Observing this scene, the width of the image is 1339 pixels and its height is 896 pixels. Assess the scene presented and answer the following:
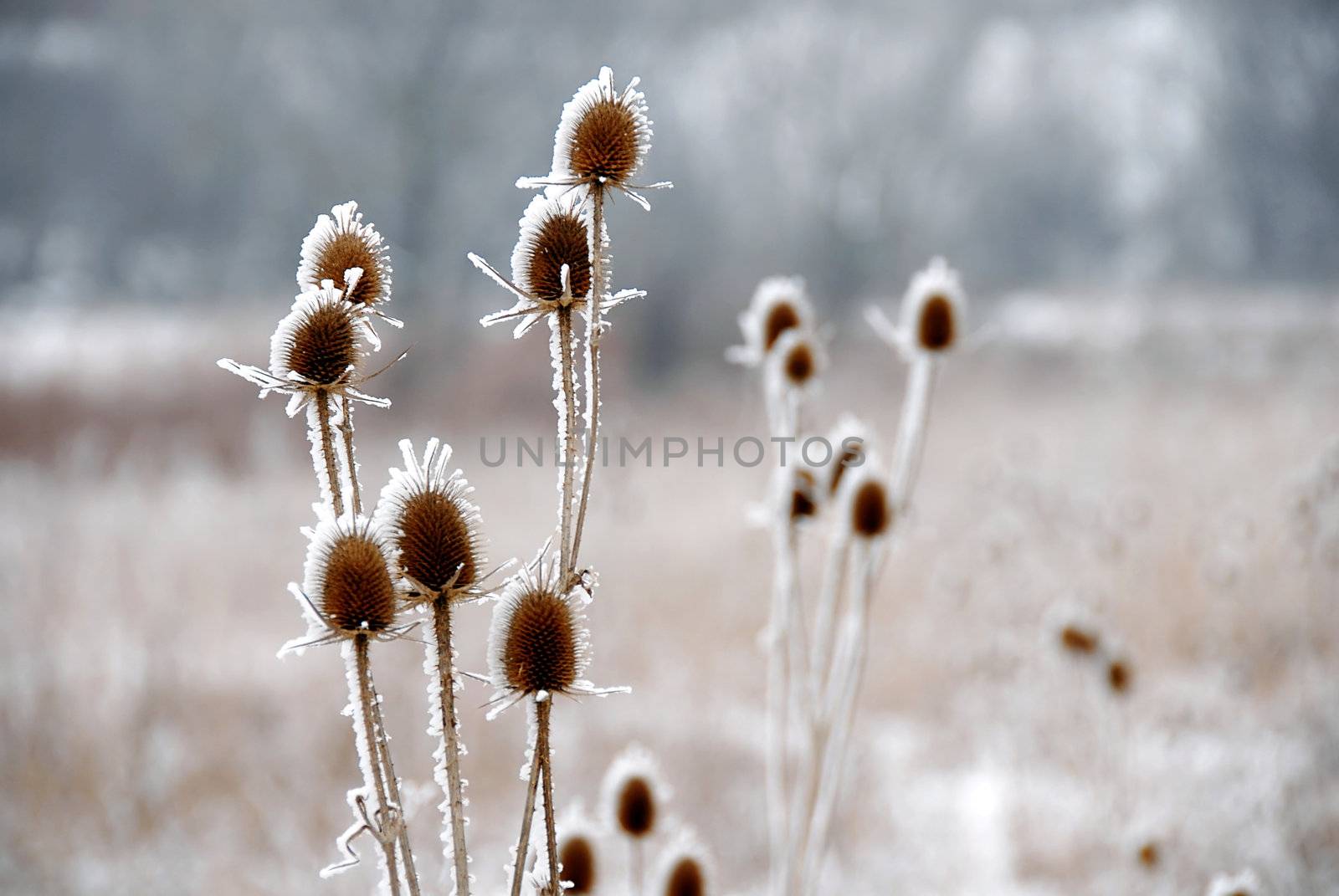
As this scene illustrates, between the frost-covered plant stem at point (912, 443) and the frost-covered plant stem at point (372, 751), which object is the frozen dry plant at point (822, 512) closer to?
the frost-covered plant stem at point (912, 443)

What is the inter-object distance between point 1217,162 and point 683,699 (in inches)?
241

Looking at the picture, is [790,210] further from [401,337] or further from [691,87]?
[401,337]

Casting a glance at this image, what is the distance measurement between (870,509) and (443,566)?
2.36ft

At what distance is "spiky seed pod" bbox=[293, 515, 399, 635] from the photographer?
1.36ft

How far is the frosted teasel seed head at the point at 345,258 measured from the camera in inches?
19.7

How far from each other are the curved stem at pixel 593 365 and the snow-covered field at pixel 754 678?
76 centimetres

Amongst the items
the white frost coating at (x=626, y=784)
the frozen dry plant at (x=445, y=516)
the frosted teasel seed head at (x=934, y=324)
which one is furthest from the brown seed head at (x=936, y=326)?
the frozen dry plant at (x=445, y=516)

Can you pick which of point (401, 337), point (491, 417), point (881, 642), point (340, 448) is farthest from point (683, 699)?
point (401, 337)

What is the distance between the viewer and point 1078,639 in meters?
1.60

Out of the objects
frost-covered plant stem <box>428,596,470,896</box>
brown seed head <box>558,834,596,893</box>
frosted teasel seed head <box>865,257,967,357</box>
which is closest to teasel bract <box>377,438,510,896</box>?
frost-covered plant stem <box>428,596,470,896</box>

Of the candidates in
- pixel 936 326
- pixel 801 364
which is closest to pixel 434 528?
pixel 801 364

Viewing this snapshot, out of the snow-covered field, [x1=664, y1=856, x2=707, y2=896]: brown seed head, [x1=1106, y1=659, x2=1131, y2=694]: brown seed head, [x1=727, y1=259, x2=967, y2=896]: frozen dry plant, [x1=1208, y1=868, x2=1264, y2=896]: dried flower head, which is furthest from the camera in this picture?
the snow-covered field

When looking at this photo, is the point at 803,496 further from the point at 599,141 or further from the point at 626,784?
the point at 599,141

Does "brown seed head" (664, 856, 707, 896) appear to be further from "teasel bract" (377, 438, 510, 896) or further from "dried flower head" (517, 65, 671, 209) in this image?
"dried flower head" (517, 65, 671, 209)
